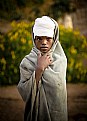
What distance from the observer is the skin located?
3.32m

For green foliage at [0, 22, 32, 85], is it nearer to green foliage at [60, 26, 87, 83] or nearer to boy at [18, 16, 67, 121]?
green foliage at [60, 26, 87, 83]

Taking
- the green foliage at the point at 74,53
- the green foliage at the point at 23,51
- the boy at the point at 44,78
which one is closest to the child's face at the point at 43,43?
the boy at the point at 44,78

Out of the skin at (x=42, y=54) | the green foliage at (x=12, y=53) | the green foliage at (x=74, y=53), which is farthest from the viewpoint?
the green foliage at (x=74, y=53)

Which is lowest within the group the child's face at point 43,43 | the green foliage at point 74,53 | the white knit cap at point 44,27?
the green foliage at point 74,53

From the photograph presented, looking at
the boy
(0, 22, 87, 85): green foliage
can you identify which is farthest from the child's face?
(0, 22, 87, 85): green foliage

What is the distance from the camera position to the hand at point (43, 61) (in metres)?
3.32

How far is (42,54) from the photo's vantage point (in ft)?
11.2

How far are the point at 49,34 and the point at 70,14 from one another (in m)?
9.40

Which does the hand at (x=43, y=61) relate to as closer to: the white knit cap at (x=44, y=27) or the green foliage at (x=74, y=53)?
the white knit cap at (x=44, y=27)

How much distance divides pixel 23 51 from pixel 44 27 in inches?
179

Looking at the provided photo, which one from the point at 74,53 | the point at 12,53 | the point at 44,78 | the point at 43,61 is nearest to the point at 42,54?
the point at 43,61

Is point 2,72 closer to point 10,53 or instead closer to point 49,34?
point 10,53

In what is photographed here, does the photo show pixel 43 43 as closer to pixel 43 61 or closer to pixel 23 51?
→ pixel 43 61

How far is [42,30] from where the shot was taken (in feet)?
11.0
